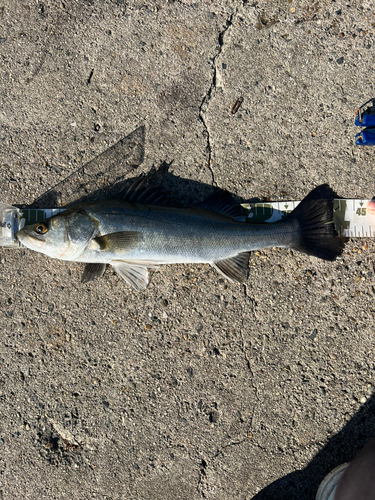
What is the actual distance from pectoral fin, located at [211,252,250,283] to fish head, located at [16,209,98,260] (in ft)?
4.26

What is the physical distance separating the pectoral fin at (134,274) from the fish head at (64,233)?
0.39 meters

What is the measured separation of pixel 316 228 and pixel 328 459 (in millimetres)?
2467

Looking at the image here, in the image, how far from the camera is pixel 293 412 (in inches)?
140

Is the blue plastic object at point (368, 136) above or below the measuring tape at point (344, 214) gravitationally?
above

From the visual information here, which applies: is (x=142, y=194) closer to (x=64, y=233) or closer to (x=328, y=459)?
(x=64, y=233)

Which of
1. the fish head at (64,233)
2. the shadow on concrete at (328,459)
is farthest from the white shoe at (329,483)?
the fish head at (64,233)

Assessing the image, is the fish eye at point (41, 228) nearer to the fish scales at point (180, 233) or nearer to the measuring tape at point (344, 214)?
the fish scales at point (180, 233)

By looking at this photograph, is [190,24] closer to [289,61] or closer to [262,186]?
[289,61]

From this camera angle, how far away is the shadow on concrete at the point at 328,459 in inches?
139

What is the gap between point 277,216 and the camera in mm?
3609

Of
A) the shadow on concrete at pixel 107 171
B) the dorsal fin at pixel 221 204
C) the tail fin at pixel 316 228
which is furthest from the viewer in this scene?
the shadow on concrete at pixel 107 171

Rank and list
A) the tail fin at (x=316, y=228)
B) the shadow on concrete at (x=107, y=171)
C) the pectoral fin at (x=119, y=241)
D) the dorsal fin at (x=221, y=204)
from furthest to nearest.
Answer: the shadow on concrete at (x=107, y=171)
the dorsal fin at (x=221, y=204)
the tail fin at (x=316, y=228)
the pectoral fin at (x=119, y=241)

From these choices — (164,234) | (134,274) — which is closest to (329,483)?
(134,274)

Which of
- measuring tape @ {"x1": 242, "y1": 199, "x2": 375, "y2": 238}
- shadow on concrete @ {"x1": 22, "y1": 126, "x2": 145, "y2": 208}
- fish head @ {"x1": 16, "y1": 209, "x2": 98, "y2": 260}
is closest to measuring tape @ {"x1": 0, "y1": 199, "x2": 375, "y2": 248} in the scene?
measuring tape @ {"x1": 242, "y1": 199, "x2": 375, "y2": 238}
